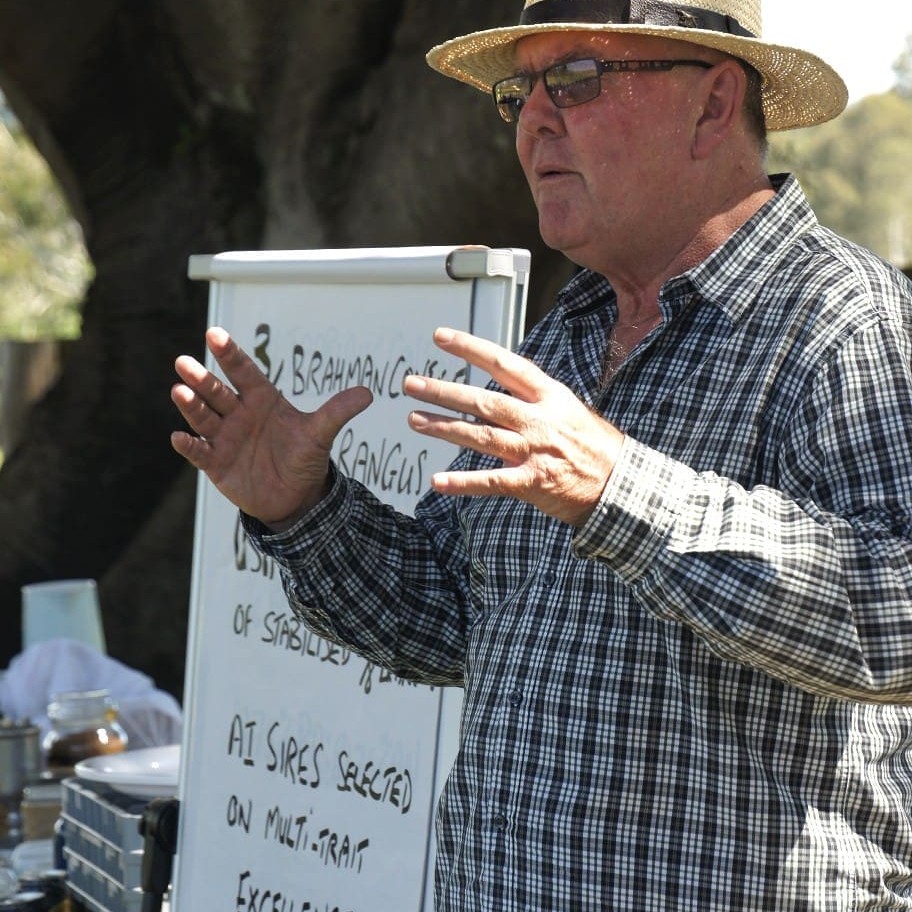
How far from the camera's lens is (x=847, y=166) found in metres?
22.0

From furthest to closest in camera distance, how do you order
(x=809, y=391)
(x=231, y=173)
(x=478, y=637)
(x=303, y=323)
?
(x=231, y=173) → (x=303, y=323) → (x=478, y=637) → (x=809, y=391)

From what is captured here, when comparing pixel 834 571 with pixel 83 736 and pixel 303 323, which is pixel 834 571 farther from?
pixel 83 736

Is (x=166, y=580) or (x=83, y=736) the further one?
(x=166, y=580)

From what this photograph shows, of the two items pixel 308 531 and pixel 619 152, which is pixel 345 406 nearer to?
pixel 308 531

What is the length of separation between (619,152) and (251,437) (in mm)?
642

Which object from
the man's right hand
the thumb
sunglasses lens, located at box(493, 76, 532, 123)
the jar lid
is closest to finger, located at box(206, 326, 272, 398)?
the man's right hand

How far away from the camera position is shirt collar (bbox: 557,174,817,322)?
76.4 inches

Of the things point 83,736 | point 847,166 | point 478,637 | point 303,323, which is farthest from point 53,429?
point 847,166

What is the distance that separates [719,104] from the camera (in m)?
2.10

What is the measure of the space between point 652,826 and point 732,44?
1.06 metres

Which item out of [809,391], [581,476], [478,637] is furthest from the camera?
[478,637]

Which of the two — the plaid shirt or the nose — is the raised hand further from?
the nose

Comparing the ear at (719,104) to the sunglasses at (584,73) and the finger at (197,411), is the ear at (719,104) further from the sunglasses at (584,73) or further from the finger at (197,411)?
the finger at (197,411)

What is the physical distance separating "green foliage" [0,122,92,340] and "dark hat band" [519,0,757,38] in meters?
25.8
